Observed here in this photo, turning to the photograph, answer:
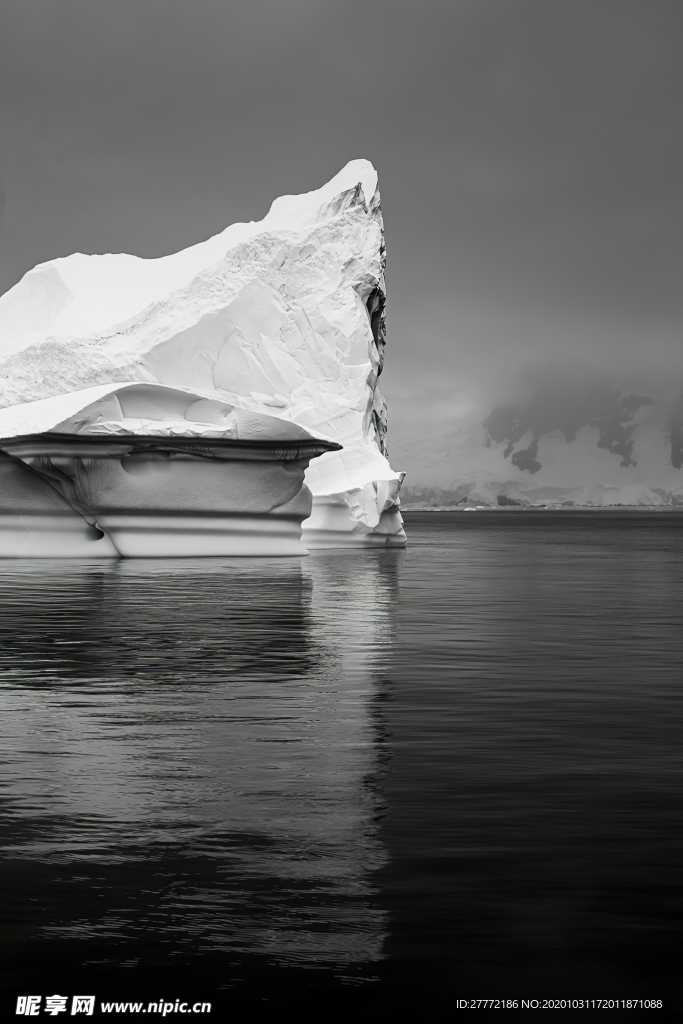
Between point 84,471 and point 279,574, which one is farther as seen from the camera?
point 84,471

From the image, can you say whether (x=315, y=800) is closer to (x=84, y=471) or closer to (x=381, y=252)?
(x=84, y=471)

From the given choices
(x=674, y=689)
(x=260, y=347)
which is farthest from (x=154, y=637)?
(x=260, y=347)

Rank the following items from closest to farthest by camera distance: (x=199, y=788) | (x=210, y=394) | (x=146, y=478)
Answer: (x=199, y=788) → (x=146, y=478) → (x=210, y=394)

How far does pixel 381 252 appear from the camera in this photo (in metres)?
34.0

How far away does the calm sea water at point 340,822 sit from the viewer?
274cm

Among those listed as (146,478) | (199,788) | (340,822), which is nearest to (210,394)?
(146,478)

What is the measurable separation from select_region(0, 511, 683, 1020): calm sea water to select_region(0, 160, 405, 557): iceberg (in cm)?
1229

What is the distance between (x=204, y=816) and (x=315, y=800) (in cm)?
45

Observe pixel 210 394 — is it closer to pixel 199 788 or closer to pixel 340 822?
pixel 199 788

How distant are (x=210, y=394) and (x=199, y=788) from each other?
2081cm

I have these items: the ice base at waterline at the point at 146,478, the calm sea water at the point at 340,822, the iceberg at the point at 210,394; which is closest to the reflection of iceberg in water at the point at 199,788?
the calm sea water at the point at 340,822

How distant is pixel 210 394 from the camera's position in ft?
80.8

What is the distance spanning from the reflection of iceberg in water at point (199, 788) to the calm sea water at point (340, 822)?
1 cm

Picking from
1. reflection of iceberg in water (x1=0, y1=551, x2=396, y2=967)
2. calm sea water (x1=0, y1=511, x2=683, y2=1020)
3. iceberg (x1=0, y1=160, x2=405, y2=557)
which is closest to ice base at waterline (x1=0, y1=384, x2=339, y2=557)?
iceberg (x1=0, y1=160, x2=405, y2=557)
